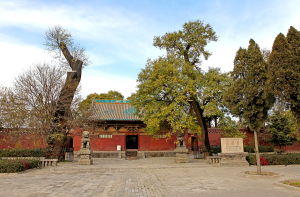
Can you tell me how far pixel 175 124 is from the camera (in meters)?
16.0

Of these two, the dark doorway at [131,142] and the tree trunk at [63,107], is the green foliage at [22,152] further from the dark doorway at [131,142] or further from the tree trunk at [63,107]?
the dark doorway at [131,142]

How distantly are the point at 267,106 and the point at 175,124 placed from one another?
6.28 meters

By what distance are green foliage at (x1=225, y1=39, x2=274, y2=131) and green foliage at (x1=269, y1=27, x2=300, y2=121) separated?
152 centimetres

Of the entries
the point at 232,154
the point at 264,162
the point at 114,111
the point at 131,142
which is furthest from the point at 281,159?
the point at 131,142

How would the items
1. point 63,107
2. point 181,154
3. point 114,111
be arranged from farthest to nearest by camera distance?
point 114,111
point 63,107
point 181,154

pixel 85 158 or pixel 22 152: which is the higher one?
pixel 22 152

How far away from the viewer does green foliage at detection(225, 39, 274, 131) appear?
35.7ft

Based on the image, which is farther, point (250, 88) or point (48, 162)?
point (48, 162)

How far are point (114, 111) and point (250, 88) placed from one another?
54.3 feet

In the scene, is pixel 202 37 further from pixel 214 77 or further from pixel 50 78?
pixel 50 78

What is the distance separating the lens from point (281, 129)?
24.2 m

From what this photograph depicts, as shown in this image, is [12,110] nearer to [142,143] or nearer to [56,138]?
[56,138]

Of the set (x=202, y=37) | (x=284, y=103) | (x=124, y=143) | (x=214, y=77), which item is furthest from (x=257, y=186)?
(x=124, y=143)

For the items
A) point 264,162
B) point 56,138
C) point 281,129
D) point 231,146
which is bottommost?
point 264,162
